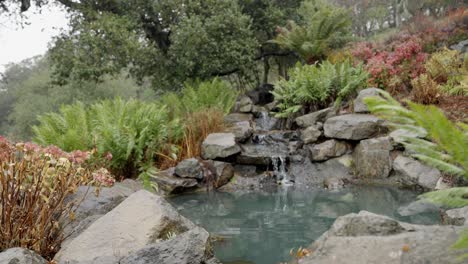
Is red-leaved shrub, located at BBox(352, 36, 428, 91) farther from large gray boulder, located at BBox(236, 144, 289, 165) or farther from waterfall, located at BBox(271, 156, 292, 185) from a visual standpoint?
waterfall, located at BBox(271, 156, 292, 185)

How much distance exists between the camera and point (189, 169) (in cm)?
634

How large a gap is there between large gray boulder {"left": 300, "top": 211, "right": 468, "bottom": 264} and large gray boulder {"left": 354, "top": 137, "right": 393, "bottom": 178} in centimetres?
441

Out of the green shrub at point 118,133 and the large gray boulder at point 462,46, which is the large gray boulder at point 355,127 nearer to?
the green shrub at point 118,133

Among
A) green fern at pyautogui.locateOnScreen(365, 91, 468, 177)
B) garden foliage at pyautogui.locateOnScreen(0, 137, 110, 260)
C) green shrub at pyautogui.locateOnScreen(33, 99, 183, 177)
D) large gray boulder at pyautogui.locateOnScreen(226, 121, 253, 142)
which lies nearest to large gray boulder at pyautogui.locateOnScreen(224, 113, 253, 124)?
large gray boulder at pyautogui.locateOnScreen(226, 121, 253, 142)

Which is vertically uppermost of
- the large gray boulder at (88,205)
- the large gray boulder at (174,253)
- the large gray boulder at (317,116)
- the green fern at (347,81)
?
the green fern at (347,81)

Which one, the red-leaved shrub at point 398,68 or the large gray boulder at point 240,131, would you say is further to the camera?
the red-leaved shrub at point 398,68

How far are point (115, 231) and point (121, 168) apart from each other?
3.85 meters

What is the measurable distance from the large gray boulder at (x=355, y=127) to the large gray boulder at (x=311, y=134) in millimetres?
280

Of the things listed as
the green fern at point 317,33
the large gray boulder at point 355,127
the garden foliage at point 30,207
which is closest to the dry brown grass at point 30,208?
the garden foliage at point 30,207

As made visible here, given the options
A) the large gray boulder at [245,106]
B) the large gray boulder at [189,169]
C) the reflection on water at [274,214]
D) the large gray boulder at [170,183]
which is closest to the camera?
the reflection on water at [274,214]

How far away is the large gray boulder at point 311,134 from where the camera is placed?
285 inches

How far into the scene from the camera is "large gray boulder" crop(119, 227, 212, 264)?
2023 millimetres

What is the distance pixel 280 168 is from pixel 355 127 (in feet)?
5.14

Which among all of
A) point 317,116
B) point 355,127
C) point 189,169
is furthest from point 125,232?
point 317,116
